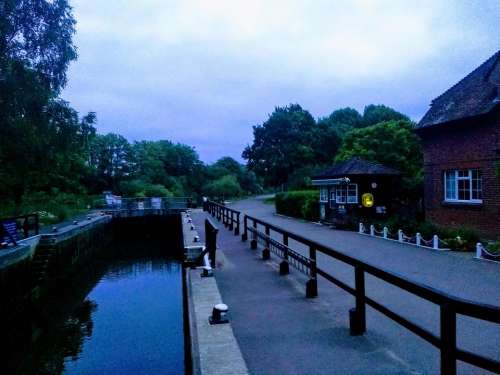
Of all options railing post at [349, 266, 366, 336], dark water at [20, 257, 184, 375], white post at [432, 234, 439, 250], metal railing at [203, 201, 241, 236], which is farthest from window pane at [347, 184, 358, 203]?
railing post at [349, 266, 366, 336]

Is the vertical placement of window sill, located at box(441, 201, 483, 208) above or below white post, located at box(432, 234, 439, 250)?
above

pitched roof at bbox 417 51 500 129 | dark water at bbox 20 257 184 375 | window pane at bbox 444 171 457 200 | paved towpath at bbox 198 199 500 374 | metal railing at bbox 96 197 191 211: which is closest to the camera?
paved towpath at bbox 198 199 500 374

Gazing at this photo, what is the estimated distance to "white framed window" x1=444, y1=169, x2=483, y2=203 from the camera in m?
16.0

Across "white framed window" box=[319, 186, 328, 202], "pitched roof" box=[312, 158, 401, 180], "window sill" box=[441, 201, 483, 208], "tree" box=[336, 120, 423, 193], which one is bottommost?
"window sill" box=[441, 201, 483, 208]

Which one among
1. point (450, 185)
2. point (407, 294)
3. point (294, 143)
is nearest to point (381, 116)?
point (294, 143)

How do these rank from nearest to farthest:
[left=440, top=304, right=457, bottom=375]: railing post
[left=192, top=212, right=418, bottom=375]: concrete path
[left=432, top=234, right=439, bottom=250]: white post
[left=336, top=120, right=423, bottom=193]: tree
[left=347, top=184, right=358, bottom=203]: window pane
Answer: [left=440, top=304, right=457, bottom=375]: railing post → [left=192, top=212, right=418, bottom=375]: concrete path → [left=432, top=234, right=439, bottom=250]: white post → [left=347, top=184, right=358, bottom=203]: window pane → [left=336, top=120, right=423, bottom=193]: tree

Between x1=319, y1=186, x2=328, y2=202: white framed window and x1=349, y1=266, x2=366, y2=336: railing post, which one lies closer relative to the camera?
x1=349, y1=266, x2=366, y2=336: railing post

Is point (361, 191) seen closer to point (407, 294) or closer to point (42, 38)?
point (407, 294)

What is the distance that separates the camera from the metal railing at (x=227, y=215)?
18250mm

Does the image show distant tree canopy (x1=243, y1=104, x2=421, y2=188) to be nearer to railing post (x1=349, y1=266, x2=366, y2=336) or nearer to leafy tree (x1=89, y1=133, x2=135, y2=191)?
leafy tree (x1=89, y1=133, x2=135, y2=191)

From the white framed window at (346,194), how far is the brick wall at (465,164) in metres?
4.06

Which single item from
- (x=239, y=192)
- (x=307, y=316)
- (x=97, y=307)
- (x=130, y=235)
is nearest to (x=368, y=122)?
(x=239, y=192)

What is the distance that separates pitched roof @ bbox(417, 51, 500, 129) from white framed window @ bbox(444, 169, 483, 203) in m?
2.14

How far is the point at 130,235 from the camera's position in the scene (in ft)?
122
